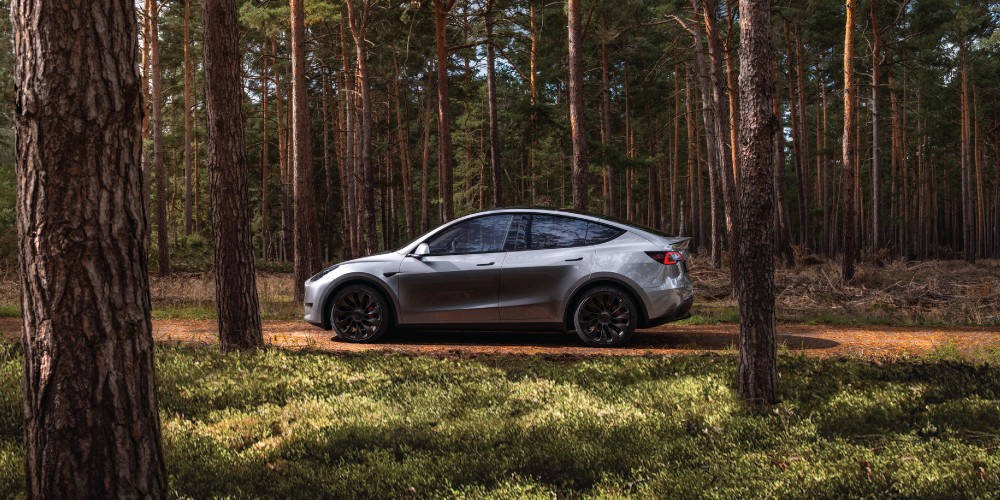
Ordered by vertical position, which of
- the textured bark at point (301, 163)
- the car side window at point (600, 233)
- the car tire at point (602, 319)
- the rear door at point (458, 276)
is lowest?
the car tire at point (602, 319)

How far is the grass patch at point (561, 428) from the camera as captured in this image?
14.5 feet

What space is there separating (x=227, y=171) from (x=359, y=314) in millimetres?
2647

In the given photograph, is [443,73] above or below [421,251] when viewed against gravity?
above

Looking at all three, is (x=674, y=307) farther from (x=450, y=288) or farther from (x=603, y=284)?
(x=450, y=288)

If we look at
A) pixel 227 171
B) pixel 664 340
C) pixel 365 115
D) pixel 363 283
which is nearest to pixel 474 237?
pixel 363 283

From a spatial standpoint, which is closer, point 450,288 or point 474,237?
point 450,288

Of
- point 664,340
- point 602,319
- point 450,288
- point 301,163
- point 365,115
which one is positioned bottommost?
point 664,340

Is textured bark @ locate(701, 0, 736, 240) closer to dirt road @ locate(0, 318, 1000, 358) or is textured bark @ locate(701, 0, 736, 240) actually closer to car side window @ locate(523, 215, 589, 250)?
dirt road @ locate(0, 318, 1000, 358)

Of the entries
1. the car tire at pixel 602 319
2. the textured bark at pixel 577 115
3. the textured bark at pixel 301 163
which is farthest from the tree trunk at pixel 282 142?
the car tire at pixel 602 319

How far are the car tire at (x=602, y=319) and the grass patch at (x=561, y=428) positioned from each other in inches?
48.3

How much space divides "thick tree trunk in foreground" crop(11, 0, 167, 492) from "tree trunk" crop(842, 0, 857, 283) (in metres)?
17.9

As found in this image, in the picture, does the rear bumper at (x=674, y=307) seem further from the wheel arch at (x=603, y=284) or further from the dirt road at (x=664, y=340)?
the dirt road at (x=664, y=340)

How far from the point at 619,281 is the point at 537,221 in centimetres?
135

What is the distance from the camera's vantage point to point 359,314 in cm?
982
